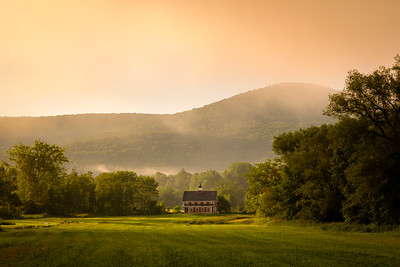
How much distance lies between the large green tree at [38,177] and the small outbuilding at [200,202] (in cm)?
7155

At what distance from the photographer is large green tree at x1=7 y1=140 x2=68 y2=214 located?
94.6 metres

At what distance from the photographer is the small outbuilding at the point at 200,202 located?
522 ft

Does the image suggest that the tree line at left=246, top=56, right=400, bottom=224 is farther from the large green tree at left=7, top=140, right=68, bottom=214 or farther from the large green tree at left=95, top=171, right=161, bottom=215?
the large green tree at left=95, top=171, right=161, bottom=215

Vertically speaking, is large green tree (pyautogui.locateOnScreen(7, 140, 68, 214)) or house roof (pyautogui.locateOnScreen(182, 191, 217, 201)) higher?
large green tree (pyautogui.locateOnScreen(7, 140, 68, 214))

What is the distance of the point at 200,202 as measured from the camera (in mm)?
161500

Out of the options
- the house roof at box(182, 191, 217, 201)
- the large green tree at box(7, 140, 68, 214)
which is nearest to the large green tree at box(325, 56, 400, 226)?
the large green tree at box(7, 140, 68, 214)

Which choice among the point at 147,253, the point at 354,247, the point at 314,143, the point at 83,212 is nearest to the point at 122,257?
the point at 147,253

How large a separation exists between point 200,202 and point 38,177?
80.3m

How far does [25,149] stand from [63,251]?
84796mm

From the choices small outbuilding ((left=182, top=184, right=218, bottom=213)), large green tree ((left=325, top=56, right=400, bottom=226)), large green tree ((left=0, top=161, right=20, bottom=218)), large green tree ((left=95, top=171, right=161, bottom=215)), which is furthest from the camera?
small outbuilding ((left=182, top=184, right=218, bottom=213))

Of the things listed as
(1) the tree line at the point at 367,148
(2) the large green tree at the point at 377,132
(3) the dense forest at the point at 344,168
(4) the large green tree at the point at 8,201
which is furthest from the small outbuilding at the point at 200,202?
(2) the large green tree at the point at 377,132

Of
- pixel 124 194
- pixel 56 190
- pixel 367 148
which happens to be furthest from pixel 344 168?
pixel 124 194

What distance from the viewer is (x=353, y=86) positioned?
4138 cm

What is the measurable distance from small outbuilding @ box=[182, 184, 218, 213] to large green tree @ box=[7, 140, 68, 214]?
71554 millimetres
